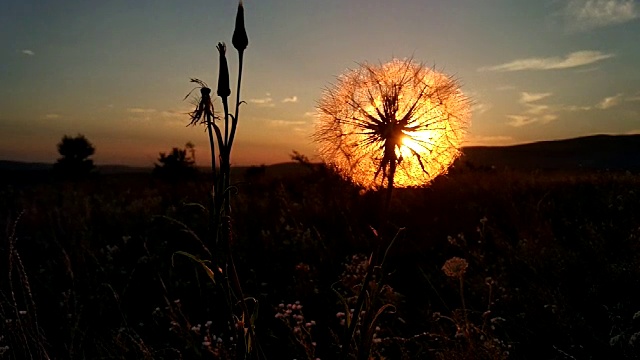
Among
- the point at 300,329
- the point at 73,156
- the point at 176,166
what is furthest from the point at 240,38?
the point at 73,156

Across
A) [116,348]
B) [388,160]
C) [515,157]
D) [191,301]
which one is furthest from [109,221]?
[515,157]

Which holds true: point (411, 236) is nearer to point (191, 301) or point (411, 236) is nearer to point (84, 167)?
point (191, 301)

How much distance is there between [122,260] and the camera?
21.0 feet

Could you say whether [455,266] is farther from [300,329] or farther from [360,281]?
[360,281]

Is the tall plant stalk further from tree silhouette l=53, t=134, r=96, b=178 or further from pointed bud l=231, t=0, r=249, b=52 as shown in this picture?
tree silhouette l=53, t=134, r=96, b=178

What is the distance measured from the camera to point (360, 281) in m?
4.53

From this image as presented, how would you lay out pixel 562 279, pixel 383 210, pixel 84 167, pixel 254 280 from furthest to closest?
pixel 84 167 < pixel 254 280 < pixel 562 279 < pixel 383 210

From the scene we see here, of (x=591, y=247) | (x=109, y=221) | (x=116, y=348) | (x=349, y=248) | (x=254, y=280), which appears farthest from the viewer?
(x=109, y=221)

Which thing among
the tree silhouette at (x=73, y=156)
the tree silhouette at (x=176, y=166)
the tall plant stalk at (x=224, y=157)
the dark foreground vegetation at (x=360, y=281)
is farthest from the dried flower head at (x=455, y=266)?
the tree silhouette at (x=73, y=156)

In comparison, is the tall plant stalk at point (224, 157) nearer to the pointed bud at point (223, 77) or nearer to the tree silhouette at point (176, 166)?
the pointed bud at point (223, 77)

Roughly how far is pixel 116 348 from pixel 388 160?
Result: 117 inches

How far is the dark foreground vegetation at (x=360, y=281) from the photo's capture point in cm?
347

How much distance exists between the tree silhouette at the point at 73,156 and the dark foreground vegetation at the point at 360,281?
3789cm

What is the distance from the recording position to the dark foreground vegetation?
3.47 metres
